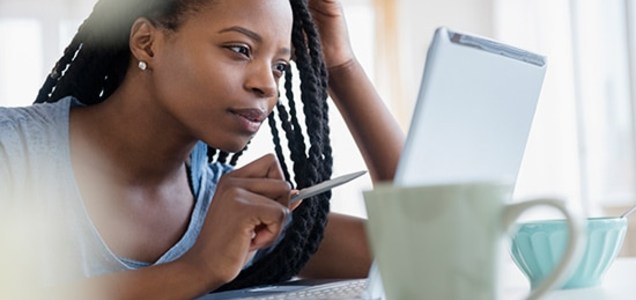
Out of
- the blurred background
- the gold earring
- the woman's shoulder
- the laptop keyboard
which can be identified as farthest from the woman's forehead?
the blurred background

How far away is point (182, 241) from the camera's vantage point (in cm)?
111

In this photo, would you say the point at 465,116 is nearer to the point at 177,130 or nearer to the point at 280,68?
the point at 280,68

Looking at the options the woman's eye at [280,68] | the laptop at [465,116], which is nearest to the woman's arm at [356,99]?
the woman's eye at [280,68]

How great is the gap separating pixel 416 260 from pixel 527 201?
0.07 metres

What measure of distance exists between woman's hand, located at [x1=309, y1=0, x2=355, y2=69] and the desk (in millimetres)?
445

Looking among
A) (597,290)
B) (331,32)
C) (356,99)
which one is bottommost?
(597,290)

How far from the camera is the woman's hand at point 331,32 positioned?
1242mm

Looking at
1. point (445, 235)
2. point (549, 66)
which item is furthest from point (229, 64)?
point (549, 66)

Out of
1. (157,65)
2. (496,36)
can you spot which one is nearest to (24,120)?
(157,65)

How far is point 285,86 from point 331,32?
11cm

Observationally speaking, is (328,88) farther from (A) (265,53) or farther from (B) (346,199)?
(B) (346,199)

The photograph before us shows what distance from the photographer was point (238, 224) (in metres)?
0.80

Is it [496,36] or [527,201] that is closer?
[527,201]

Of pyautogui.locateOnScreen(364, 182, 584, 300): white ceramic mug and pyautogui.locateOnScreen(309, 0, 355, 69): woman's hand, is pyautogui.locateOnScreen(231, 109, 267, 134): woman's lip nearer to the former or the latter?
pyautogui.locateOnScreen(309, 0, 355, 69): woman's hand
